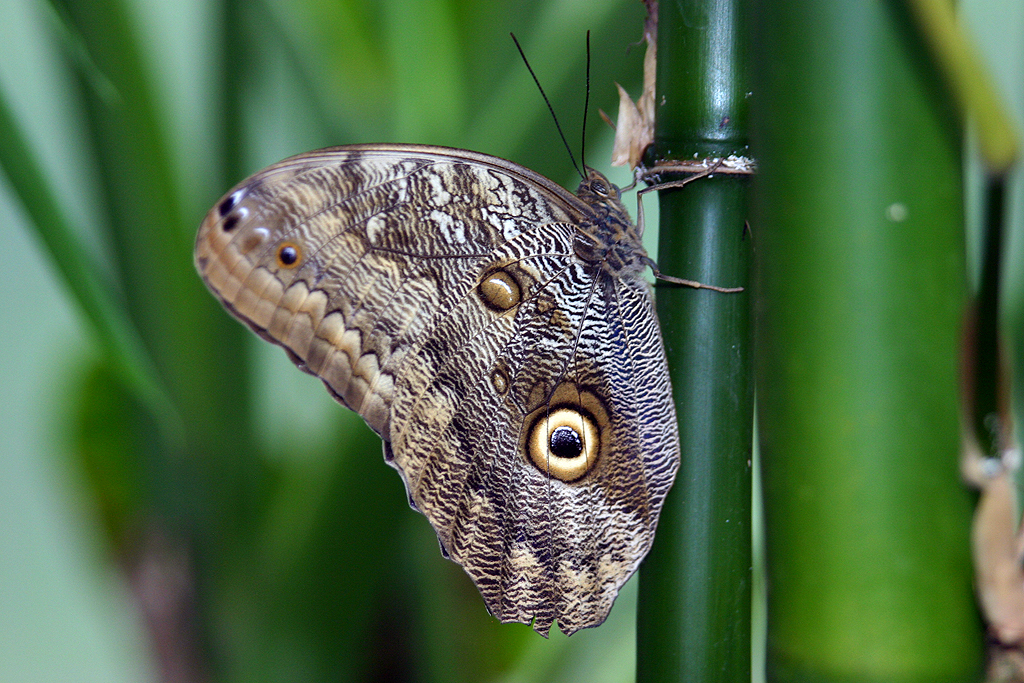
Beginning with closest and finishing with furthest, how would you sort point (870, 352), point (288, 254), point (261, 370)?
point (870, 352) < point (288, 254) < point (261, 370)

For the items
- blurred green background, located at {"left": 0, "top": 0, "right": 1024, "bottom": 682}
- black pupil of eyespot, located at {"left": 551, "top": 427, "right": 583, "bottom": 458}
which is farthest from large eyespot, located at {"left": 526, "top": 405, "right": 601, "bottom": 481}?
blurred green background, located at {"left": 0, "top": 0, "right": 1024, "bottom": 682}

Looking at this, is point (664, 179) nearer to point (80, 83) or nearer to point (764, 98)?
point (764, 98)

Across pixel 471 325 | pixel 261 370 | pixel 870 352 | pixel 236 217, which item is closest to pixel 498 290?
pixel 471 325

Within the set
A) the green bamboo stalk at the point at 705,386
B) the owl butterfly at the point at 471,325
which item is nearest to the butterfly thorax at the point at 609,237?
the owl butterfly at the point at 471,325

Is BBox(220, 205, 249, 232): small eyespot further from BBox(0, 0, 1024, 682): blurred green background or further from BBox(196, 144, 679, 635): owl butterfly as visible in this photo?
BBox(0, 0, 1024, 682): blurred green background

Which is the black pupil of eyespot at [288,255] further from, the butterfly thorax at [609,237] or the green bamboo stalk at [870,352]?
the green bamboo stalk at [870,352]

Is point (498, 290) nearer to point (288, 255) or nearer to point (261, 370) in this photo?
point (288, 255)
